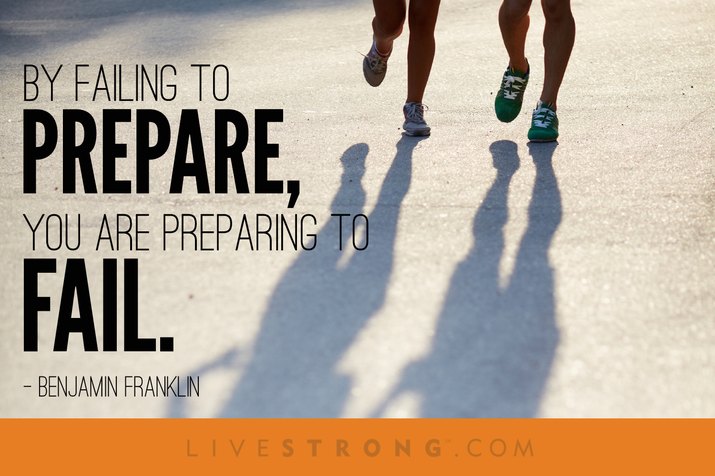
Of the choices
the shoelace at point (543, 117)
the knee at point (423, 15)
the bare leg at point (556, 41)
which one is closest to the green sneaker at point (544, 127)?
the shoelace at point (543, 117)

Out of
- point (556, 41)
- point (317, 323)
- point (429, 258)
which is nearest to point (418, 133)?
point (556, 41)

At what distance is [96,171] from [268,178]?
2.61 feet

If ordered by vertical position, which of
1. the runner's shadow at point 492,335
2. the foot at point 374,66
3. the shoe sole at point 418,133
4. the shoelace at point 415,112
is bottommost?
the runner's shadow at point 492,335

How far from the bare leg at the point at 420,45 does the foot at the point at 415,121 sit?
0.06 metres

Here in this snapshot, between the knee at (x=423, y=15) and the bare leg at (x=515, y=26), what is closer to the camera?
the knee at (x=423, y=15)

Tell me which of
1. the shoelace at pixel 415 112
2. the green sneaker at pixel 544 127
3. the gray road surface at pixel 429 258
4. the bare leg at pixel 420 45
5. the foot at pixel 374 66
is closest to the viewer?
the gray road surface at pixel 429 258

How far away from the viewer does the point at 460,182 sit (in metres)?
5.38

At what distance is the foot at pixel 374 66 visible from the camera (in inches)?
271

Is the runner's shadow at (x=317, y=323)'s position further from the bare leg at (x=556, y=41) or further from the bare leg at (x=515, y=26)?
the bare leg at (x=515, y=26)

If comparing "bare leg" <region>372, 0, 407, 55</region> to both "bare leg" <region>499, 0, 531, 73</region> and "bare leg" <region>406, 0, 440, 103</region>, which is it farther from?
"bare leg" <region>499, 0, 531, 73</region>

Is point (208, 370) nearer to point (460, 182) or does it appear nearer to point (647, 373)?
point (647, 373)

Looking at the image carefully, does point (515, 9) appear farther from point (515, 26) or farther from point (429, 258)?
point (429, 258)

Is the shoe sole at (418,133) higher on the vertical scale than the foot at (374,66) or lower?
lower

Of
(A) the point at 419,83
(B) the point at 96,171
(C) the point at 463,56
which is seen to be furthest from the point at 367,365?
(C) the point at 463,56
